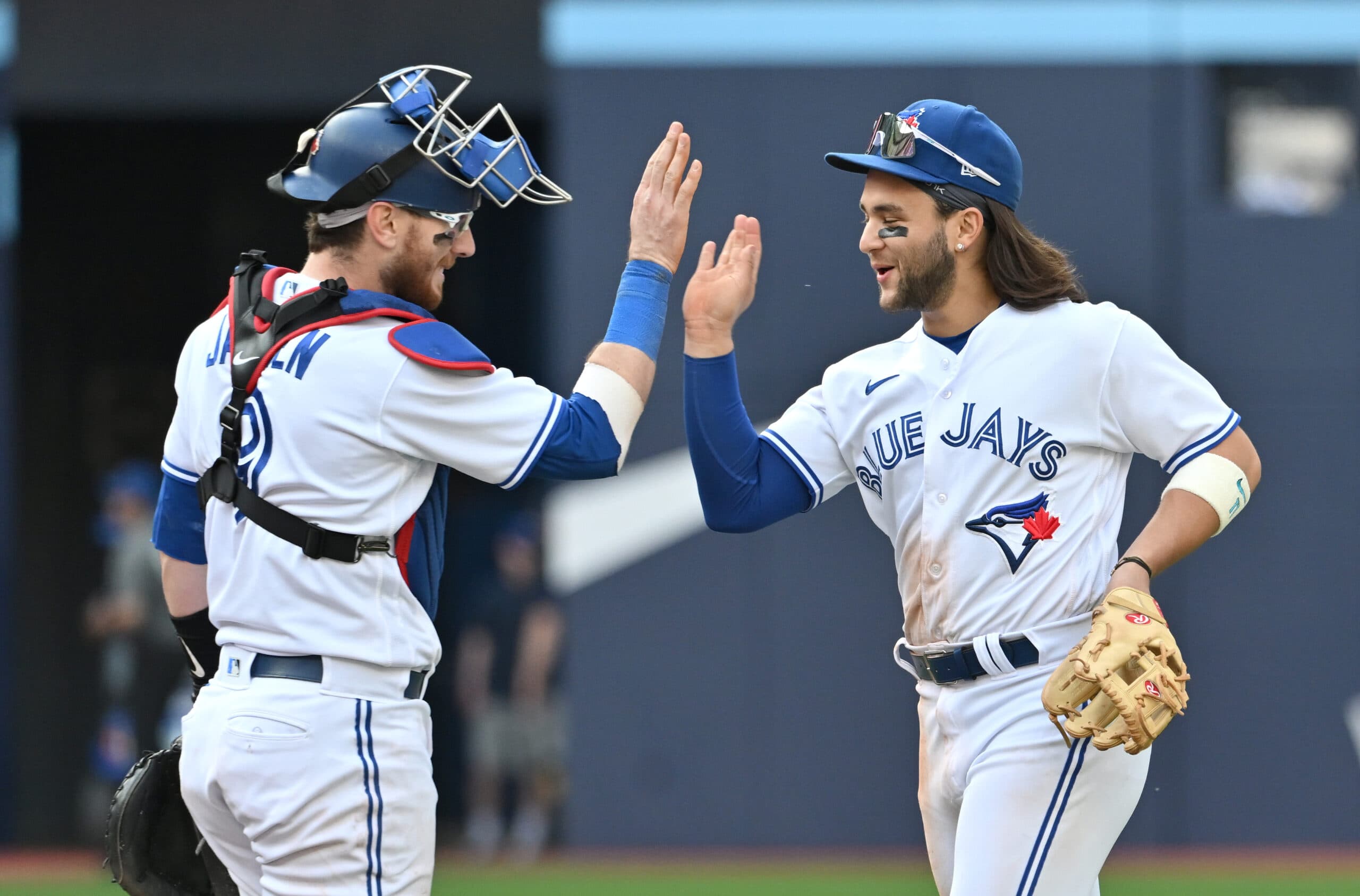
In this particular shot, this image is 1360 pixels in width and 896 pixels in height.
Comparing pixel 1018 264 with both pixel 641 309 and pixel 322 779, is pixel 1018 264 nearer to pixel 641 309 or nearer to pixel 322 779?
pixel 641 309

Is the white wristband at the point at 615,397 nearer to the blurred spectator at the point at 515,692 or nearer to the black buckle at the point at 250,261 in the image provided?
the black buckle at the point at 250,261

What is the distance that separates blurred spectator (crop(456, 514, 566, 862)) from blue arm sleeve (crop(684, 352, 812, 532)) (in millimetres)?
6366

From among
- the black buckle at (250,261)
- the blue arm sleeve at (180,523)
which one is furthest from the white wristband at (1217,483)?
the blue arm sleeve at (180,523)

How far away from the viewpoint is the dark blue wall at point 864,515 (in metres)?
9.30

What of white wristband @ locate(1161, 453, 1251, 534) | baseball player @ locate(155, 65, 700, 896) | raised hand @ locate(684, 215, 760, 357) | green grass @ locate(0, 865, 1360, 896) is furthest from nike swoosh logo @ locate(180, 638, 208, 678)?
green grass @ locate(0, 865, 1360, 896)

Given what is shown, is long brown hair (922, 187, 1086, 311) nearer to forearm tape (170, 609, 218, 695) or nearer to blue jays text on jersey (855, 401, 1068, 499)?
blue jays text on jersey (855, 401, 1068, 499)

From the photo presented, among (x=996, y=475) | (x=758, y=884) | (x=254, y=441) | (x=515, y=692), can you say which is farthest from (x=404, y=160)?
(x=515, y=692)

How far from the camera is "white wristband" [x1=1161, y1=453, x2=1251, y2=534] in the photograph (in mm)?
3420

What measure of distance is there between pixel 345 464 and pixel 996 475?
143 centimetres

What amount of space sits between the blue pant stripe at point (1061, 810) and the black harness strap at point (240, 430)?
1.51 meters

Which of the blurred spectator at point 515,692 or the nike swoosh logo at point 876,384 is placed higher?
the nike swoosh logo at point 876,384

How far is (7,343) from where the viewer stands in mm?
9352

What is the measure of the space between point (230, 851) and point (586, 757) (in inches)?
249

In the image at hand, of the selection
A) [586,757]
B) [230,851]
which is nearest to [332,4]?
[586,757]
